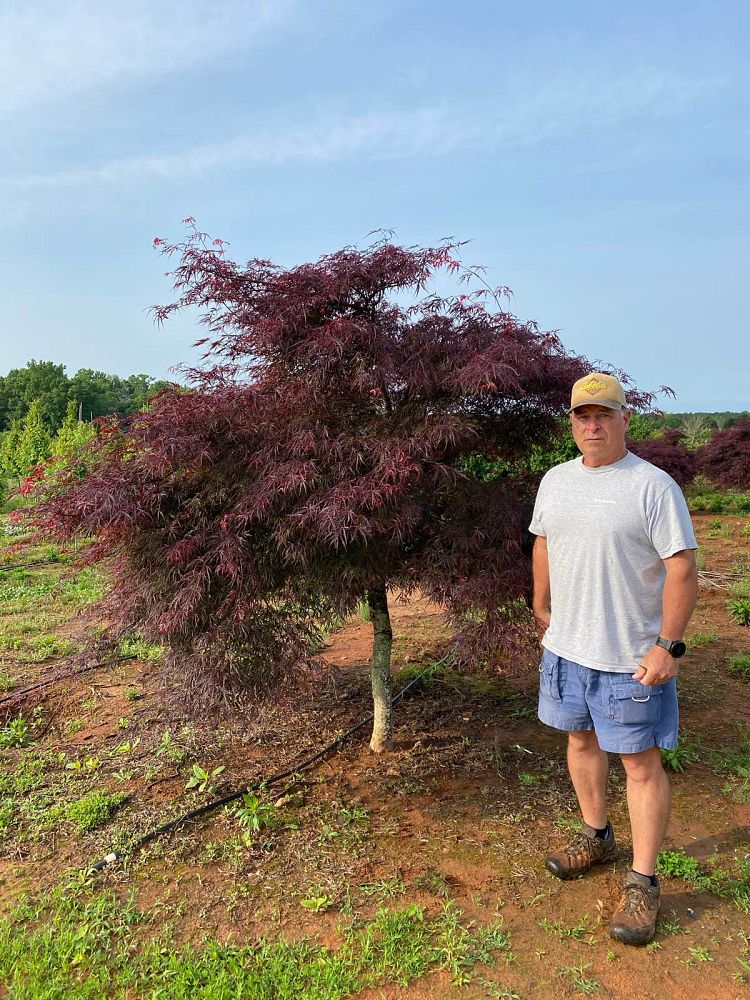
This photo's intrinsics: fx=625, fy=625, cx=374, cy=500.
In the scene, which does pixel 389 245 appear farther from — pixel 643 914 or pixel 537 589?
pixel 643 914

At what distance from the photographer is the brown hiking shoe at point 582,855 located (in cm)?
263

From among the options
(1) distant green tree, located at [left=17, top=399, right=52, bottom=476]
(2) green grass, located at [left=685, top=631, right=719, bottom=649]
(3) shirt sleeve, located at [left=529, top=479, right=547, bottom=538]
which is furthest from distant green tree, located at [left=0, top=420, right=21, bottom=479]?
(3) shirt sleeve, located at [left=529, top=479, right=547, bottom=538]

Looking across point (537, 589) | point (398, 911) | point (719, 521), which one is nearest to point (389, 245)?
point (537, 589)

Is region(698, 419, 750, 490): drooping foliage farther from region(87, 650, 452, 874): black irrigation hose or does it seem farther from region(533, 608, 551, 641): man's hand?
region(533, 608, 551, 641): man's hand

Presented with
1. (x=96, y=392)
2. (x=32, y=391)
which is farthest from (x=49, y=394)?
(x=96, y=392)

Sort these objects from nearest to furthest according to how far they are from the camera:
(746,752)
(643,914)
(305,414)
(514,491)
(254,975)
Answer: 1. (254,975)
2. (643,914)
3. (305,414)
4. (514,491)
5. (746,752)

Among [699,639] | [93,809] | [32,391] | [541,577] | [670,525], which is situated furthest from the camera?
[32,391]

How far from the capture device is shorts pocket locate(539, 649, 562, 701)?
2.49 m

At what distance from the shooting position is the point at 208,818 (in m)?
3.12

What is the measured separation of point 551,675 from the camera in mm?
2506

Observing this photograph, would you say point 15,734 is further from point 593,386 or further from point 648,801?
point 593,386

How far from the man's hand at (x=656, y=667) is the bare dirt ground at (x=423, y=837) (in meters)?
1.00

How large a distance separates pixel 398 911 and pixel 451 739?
1473 mm

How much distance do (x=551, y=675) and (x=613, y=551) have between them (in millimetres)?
607
